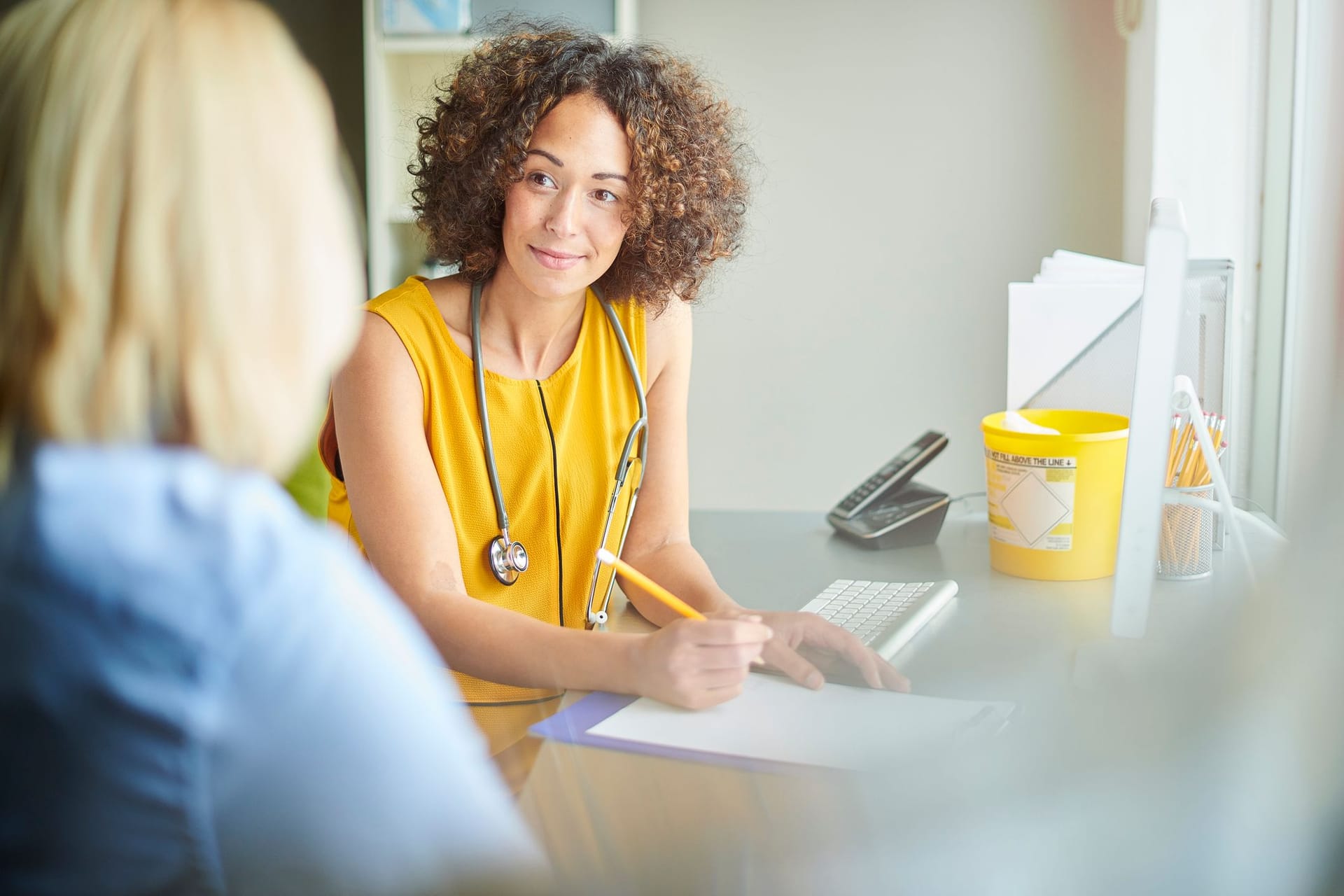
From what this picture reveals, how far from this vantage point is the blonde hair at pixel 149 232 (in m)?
0.32

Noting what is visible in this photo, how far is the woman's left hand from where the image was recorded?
63cm

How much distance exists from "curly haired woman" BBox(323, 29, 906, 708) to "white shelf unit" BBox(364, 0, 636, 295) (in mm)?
761

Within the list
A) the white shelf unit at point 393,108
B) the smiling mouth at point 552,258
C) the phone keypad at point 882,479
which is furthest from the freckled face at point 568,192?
the white shelf unit at point 393,108

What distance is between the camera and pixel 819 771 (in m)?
0.51

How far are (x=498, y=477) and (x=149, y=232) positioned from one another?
1.81ft

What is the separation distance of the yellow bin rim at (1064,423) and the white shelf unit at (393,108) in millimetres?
987

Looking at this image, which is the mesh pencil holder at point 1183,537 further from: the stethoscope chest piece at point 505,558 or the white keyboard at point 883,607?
the stethoscope chest piece at point 505,558

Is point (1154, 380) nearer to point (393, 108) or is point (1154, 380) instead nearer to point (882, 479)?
point (882, 479)

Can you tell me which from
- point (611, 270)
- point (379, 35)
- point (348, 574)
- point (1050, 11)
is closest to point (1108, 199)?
point (1050, 11)

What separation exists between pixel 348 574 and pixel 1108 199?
1656 mm

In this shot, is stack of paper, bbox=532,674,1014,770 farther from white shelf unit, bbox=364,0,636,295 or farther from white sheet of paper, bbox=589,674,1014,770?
white shelf unit, bbox=364,0,636,295

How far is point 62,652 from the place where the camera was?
12.2 inches

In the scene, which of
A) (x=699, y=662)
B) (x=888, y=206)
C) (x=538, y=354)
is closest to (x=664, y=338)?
(x=538, y=354)

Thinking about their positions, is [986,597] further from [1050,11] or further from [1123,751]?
[1050,11]
